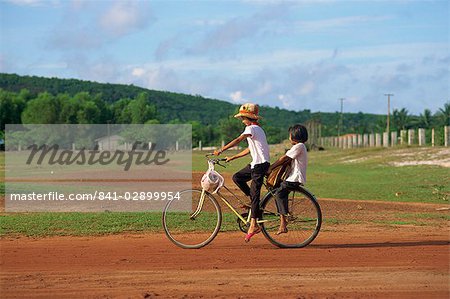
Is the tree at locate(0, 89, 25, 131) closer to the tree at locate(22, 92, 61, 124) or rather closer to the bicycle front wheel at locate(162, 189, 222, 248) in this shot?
the tree at locate(22, 92, 61, 124)

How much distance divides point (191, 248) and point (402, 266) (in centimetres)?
311

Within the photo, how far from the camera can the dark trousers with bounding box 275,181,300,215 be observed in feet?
35.1

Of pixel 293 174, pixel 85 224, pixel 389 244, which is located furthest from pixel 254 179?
pixel 85 224

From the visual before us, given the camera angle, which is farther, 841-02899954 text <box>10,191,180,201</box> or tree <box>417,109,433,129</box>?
tree <box>417,109,433,129</box>

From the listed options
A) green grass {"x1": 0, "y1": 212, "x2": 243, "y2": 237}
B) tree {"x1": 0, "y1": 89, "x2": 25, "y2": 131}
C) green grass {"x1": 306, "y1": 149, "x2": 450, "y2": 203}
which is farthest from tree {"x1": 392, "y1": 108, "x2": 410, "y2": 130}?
green grass {"x1": 0, "y1": 212, "x2": 243, "y2": 237}

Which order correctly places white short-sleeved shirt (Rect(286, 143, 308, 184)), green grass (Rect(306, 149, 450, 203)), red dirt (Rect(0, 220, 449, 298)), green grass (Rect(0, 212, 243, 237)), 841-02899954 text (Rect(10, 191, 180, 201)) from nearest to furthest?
red dirt (Rect(0, 220, 449, 298))
white short-sleeved shirt (Rect(286, 143, 308, 184))
green grass (Rect(0, 212, 243, 237))
841-02899954 text (Rect(10, 191, 180, 201))
green grass (Rect(306, 149, 450, 203))

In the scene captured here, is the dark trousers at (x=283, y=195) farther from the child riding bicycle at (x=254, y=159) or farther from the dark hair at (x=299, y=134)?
the dark hair at (x=299, y=134)

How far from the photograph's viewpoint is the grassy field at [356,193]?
13.8m

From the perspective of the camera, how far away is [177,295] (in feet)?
24.9

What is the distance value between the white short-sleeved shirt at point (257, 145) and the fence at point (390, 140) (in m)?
39.1

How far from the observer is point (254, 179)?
10531 millimetres

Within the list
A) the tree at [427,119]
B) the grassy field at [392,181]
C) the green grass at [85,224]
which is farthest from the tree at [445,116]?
the green grass at [85,224]

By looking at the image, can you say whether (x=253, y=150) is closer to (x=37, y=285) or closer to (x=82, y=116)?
(x=37, y=285)

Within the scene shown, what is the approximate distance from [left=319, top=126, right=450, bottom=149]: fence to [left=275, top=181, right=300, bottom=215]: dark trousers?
38.7 m
